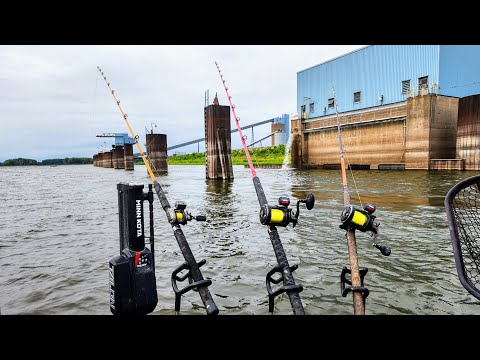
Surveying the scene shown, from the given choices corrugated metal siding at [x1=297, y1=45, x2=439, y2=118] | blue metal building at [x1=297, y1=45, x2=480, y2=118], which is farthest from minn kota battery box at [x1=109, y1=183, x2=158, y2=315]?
corrugated metal siding at [x1=297, y1=45, x2=439, y2=118]

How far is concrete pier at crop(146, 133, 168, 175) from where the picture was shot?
35.8 m

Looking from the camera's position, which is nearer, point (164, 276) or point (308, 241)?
point (164, 276)

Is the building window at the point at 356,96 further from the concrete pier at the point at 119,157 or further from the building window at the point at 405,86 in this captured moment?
the concrete pier at the point at 119,157

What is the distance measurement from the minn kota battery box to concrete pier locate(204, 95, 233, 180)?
1931 cm

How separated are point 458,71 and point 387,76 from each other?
20.7ft

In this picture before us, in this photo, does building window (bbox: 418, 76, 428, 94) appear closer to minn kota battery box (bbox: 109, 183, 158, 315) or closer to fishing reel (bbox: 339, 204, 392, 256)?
fishing reel (bbox: 339, 204, 392, 256)

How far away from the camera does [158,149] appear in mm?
36750

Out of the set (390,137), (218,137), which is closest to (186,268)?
(218,137)

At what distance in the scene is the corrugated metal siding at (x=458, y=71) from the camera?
2777 cm

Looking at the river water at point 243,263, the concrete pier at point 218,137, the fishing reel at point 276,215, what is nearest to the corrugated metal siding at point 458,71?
the concrete pier at point 218,137
